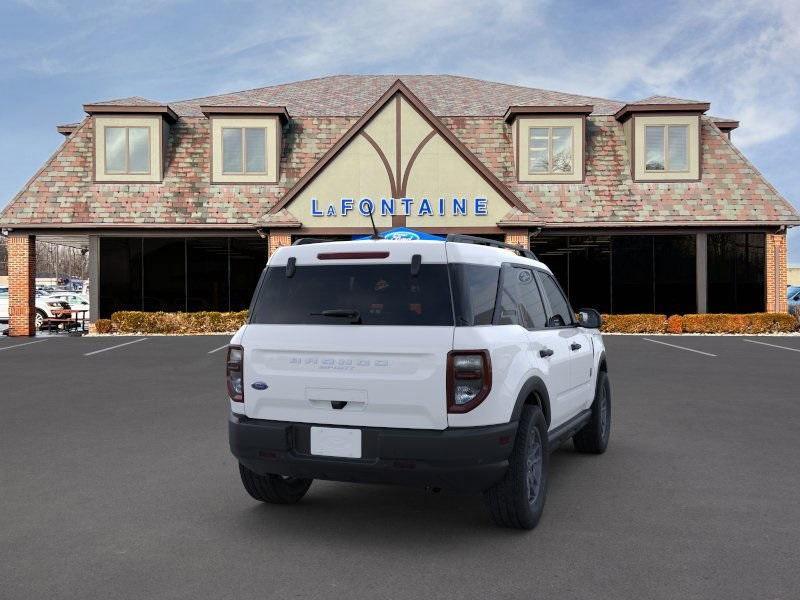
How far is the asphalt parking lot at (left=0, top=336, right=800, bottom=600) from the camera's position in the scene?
13.0 feet

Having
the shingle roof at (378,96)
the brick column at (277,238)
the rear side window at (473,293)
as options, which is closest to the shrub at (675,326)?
the shingle roof at (378,96)

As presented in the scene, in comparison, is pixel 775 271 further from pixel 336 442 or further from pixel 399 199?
pixel 336 442

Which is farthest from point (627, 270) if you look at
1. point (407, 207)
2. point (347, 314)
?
point (347, 314)

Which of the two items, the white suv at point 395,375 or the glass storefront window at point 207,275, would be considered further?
the glass storefront window at point 207,275

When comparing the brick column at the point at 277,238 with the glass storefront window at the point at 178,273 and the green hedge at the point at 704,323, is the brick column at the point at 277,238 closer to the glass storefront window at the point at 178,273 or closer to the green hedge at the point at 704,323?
the glass storefront window at the point at 178,273

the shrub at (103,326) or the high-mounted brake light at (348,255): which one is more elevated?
the high-mounted brake light at (348,255)

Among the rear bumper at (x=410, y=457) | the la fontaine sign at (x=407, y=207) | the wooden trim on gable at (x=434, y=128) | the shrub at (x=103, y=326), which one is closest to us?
the rear bumper at (x=410, y=457)

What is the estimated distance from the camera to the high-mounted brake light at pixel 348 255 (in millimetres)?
4727

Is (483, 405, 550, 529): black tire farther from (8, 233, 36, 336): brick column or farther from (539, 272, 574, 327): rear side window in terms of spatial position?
(8, 233, 36, 336): brick column

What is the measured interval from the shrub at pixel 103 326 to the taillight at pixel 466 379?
2103 cm

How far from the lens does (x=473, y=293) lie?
4.61 meters

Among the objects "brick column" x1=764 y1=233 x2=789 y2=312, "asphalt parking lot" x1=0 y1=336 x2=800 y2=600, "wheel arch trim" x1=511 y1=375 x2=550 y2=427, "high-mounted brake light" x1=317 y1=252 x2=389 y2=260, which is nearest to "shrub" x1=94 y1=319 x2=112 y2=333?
"asphalt parking lot" x1=0 y1=336 x2=800 y2=600

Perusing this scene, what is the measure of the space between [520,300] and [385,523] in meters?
1.85

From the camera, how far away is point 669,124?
79.9ft
